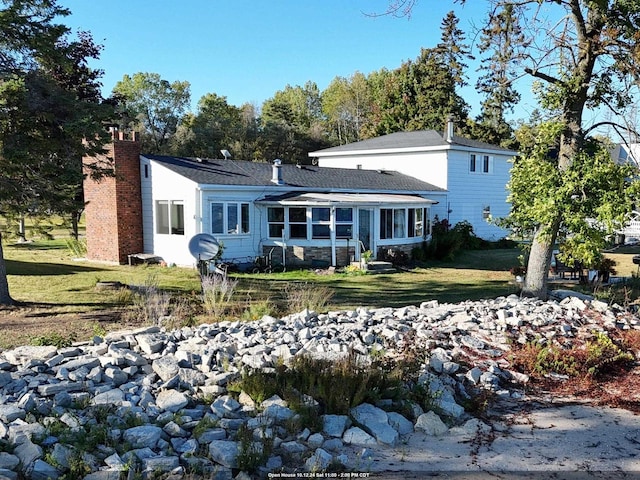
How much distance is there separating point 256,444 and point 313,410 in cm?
Result: 75

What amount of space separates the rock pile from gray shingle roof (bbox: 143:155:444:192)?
Result: 11682 millimetres

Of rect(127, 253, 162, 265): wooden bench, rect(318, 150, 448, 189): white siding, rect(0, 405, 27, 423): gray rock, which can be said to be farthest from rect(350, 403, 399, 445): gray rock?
rect(318, 150, 448, 189): white siding

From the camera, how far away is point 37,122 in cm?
1149

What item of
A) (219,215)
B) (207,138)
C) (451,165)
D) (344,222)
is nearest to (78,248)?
(219,215)

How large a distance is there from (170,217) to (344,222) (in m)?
6.13

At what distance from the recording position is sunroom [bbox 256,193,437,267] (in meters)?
19.3

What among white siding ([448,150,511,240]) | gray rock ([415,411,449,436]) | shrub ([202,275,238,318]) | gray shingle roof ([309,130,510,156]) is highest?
gray shingle roof ([309,130,510,156])

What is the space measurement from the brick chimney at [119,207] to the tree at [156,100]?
34747mm

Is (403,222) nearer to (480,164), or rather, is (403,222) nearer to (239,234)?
(239,234)

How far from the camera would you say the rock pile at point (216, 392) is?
158 inches

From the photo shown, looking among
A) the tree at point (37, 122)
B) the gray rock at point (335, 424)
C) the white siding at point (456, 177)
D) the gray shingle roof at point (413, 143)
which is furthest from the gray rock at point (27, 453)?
the gray shingle roof at point (413, 143)

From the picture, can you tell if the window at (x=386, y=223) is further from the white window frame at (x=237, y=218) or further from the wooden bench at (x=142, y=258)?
the wooden bench at (x=142, y=258)

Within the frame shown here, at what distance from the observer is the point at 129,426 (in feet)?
14.5

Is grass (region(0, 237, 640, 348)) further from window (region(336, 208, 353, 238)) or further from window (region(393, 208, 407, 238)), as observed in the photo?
window (region(336, 208, 353, 238))
